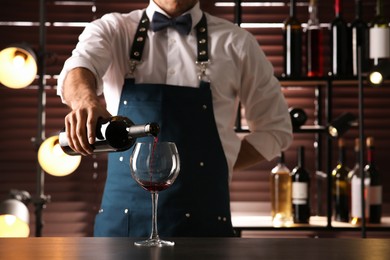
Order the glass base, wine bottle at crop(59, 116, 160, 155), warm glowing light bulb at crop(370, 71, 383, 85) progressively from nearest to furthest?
the glass base, wine bottle at crop(59, 116, 160, 155), warm glowing light bulb at crop(370, 71, 383, 85)

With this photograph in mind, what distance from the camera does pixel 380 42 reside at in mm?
3113

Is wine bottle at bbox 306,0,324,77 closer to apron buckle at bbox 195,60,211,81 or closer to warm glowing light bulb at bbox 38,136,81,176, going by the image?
apron buckle at bbox 195,60,211,81

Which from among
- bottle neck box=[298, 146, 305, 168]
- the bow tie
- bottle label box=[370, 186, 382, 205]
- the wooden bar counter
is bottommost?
bottle label box=[370, 186, 382, 205]

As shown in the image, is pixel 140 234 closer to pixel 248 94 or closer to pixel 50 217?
pixel 248 94

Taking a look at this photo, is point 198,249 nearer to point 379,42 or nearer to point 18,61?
point 18,61

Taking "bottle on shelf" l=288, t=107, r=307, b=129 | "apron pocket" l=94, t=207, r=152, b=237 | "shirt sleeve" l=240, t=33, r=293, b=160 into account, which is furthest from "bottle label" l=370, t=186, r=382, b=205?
"apron pocket" l=94, t=207, r=152, b=237

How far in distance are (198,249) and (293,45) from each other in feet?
6.41

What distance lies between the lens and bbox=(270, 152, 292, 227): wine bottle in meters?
3.29

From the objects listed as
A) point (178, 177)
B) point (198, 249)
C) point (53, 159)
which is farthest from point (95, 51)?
point (198, 249)

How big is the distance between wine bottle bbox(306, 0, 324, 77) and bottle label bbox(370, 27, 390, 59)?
26cm

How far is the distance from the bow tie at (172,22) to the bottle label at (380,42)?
39.2 inches

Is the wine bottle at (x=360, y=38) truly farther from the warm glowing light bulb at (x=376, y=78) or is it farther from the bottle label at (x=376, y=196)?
the bottle label at (x=376, y=196)

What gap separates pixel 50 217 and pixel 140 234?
167 cm

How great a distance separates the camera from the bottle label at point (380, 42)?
3105mm
